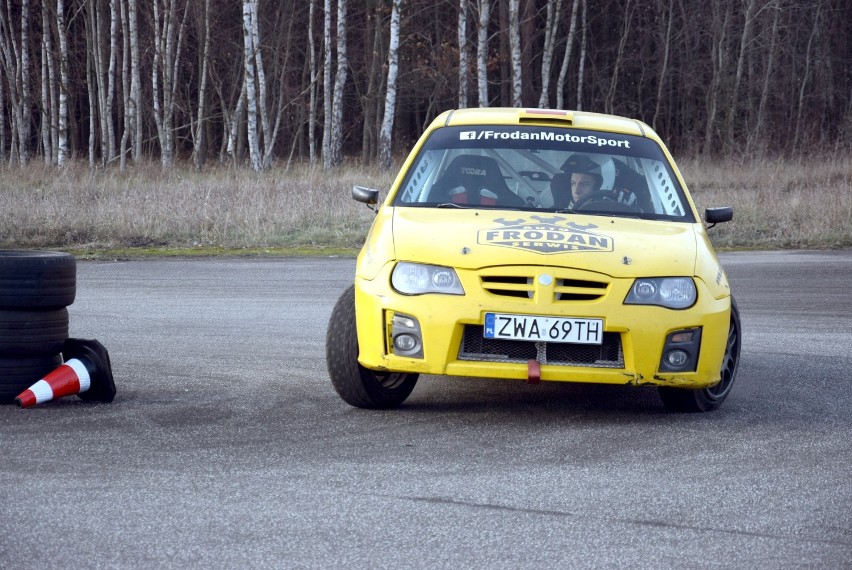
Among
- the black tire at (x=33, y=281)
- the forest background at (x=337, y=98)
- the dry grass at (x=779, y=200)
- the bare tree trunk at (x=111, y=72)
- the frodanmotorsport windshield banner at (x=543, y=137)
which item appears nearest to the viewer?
the black tire at (x=33, y=281)

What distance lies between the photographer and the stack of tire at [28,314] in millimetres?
6309

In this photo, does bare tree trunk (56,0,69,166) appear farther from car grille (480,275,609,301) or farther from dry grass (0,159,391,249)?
car grille (480,275,609,301)

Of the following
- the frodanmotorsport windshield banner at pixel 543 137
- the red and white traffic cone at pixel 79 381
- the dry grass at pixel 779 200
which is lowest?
the dry grass at pixel 779 200

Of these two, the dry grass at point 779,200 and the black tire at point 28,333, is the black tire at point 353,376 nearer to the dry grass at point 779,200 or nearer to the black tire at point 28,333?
the black tire at point 28,333

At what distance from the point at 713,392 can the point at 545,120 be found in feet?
6.73

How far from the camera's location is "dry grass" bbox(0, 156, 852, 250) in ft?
54.9

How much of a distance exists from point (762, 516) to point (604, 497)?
0.59 meters

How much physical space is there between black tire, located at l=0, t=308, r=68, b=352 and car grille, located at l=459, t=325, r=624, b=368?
2235 millimetres

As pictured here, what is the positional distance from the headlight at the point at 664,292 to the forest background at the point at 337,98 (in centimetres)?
1065

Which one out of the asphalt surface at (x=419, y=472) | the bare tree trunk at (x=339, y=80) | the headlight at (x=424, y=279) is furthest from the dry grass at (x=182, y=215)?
the headlight at (x=424, y=279)

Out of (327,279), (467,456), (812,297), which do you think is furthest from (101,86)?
(467,456)

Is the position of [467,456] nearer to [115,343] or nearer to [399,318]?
[399,318]

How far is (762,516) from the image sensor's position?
14.6 ft

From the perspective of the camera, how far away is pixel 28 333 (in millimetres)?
6383
